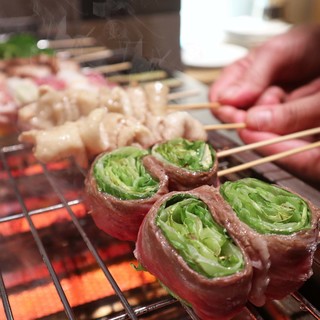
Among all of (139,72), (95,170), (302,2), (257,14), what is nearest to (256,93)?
(139,72)

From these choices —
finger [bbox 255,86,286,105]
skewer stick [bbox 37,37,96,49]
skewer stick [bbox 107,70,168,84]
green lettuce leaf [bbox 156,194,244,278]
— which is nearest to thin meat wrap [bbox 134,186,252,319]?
green lettuce leaf [bbox 156,194,244,278]

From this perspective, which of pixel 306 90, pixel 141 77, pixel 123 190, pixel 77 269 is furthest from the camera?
pixel 141 77

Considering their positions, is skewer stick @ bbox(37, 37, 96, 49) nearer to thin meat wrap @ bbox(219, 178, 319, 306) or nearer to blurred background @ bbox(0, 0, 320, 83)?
blurred background @ bbox(0, 0, 320, 83)

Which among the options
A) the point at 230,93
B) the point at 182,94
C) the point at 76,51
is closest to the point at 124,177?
the point at 230,93

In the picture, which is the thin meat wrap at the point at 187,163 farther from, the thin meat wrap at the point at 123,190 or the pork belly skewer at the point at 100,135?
the pork belly skewer at the point at 100,135

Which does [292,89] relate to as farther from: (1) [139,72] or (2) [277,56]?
(1) [139,72]

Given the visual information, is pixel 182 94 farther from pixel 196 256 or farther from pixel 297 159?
pixel 196 256
